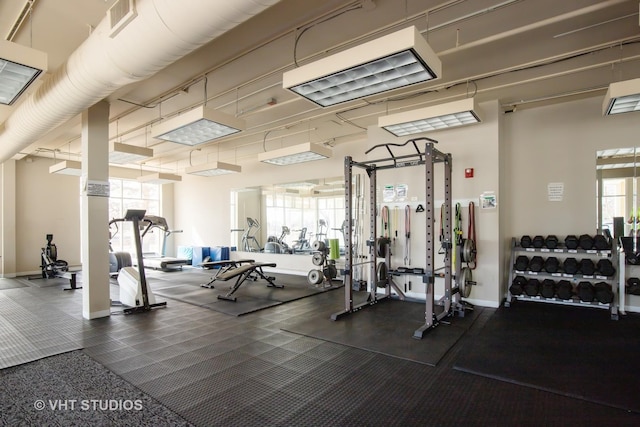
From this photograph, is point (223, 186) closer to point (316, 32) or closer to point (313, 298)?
point (313, 298)

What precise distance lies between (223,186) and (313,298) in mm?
6059

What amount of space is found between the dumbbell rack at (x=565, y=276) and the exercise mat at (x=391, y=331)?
3.09 feet

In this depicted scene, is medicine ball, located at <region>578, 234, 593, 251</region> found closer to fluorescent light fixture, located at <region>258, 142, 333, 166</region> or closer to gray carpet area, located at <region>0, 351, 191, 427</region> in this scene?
fluorescent light fixture, located at <region>258, 142, 333, 166</region>

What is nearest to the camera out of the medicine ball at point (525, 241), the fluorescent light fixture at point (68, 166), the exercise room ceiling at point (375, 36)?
the exercise room ceiling at point (375, 36)

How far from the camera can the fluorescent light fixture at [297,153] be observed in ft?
20.2

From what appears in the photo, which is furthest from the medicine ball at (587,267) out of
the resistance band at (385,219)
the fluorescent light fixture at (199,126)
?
the fluorescent light fixture at (199,126)

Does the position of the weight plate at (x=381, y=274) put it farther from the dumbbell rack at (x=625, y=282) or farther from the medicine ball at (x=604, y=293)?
the dumbbell rack at (x=625, y=282)

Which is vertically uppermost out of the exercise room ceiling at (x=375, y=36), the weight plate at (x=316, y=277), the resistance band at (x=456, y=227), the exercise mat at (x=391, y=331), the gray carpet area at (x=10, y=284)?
the exercise room ceiling at (x=375, y=36)

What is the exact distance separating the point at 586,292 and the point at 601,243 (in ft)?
2.32

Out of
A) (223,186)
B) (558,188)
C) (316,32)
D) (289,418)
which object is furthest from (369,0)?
(223,186)

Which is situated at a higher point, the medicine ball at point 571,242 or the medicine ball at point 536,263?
the medicine ball at point 571,242

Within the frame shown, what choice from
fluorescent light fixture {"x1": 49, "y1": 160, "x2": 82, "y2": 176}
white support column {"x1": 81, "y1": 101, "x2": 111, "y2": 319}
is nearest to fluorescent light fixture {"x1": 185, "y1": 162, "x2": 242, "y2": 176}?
fluorescent light fixture {"x1": 49, "y1": 160, "x2": 82, "y2": 176}

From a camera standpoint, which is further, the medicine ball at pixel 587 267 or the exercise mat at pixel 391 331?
the medicine ball at pixel 587 267

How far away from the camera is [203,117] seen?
418 centimetres
